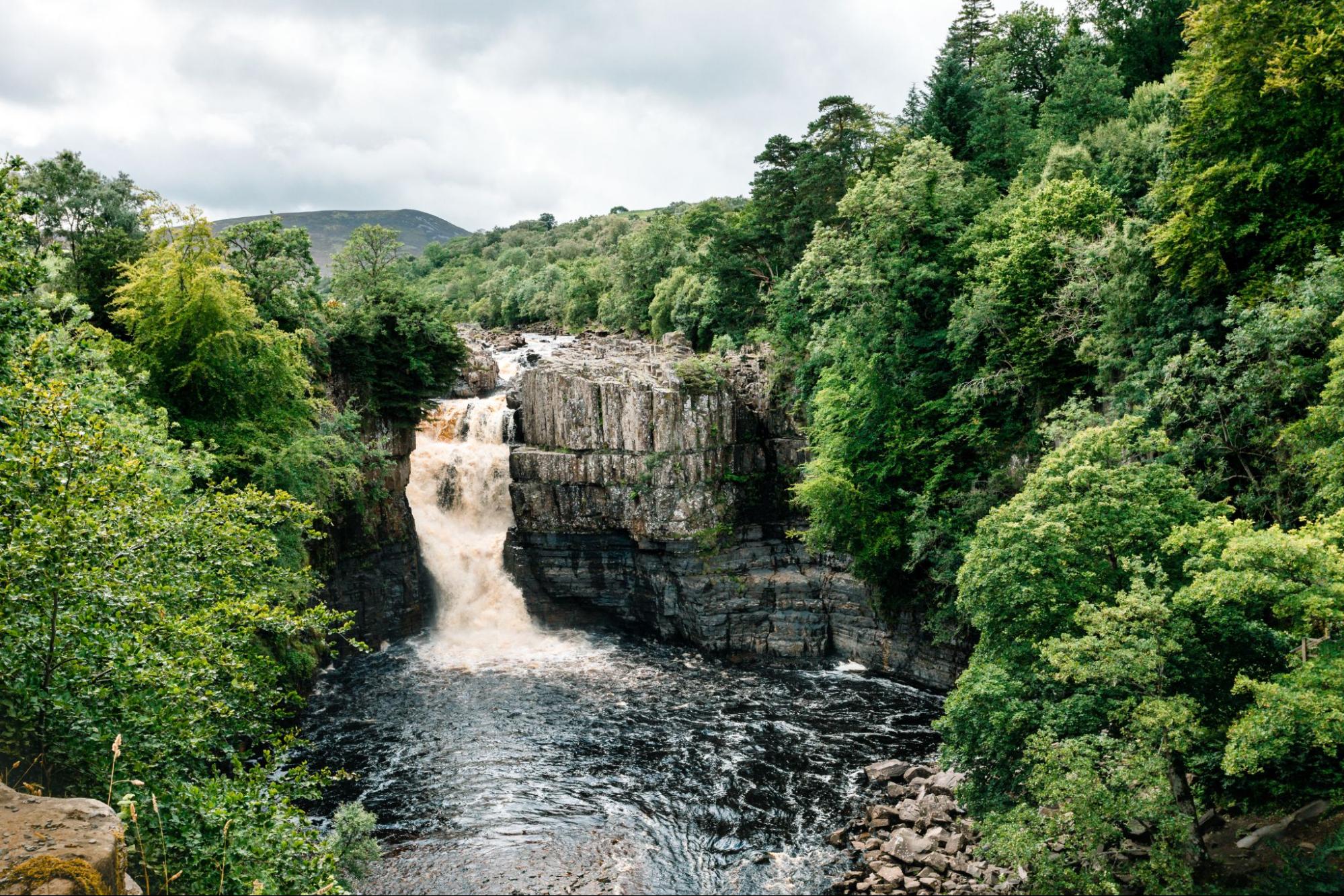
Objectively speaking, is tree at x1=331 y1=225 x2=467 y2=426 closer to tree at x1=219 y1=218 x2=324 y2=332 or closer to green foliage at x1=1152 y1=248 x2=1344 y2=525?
tree at x1=219 y1=218 x2=324 y2=332

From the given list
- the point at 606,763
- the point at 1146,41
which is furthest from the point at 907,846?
the point at 1146,41

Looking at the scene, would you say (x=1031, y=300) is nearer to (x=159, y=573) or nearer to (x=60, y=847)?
(x=159, y=573)

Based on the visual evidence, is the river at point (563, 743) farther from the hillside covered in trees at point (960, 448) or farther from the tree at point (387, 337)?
the tree at point (387, 337)

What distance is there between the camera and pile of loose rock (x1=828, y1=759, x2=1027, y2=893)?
1845cm

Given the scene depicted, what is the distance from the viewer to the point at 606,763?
25.3 m

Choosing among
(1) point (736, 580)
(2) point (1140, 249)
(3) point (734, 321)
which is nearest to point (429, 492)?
(1) point (736, 580)

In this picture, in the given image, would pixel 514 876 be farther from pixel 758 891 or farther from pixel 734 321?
pixel 734 321

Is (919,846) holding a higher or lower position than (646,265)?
lower

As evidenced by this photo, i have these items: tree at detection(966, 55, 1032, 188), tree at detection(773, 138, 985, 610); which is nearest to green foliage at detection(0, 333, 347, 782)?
tree at detection(773, 138, 985, 610)

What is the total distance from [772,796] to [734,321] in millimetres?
30123

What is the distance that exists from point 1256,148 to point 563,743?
26874mm

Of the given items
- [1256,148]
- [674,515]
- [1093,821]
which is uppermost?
[1256,148]

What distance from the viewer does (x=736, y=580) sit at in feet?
118

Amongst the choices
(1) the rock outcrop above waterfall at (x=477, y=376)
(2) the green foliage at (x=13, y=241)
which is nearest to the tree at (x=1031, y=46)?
(1) the rock outcrop above waterfall at (x=477, y=376)
